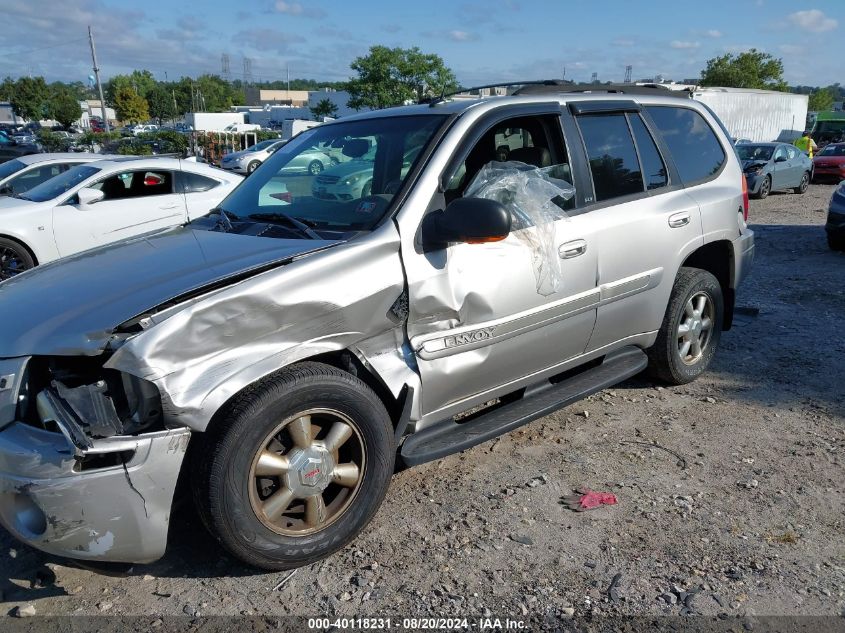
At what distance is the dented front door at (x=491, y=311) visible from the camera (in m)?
3.19

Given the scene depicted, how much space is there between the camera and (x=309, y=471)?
2.88 m

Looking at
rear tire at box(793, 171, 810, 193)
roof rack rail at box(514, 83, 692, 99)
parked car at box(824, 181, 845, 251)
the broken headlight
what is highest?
roof rack rail at box(514, 83, 692, 99)

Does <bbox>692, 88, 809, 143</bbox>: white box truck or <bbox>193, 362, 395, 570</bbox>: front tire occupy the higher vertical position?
<bbox>692, 88, 809, 143</bbox>: white box truck

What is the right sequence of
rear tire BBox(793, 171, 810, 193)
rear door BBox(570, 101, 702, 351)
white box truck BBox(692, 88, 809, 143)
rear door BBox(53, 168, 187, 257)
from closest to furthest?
rear door BBox(570, 101, 702, 351)
rear door BBox(53, 168, 187, 257)
rear tire BBox(793, 171, 810, 193)
white box truck BBox(692, 88, 809, 143)

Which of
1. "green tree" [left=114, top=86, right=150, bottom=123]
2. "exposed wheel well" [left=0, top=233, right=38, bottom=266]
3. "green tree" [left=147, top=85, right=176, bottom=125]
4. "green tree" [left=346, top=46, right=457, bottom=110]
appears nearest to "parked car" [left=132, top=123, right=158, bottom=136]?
"green tree" [left=114, top=86, right=150, bottom=123]

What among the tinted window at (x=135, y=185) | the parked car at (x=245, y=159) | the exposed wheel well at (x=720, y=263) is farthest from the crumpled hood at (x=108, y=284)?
the parked car at (x=245, y=159)

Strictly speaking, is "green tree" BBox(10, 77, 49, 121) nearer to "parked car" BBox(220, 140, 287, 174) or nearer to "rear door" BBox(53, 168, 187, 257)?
"parked car" BBox(220, 140, 287, 174)

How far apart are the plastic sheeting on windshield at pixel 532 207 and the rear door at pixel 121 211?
552 cm

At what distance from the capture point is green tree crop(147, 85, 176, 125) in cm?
7256

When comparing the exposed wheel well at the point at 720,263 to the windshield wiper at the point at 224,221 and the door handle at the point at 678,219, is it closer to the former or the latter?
the door handle at the point at 678,219

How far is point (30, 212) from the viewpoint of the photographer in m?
8.12

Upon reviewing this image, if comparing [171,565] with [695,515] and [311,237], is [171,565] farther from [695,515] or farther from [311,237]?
[695,515]

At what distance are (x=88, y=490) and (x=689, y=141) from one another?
4.22 metres

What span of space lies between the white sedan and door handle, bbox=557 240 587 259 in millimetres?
5558
